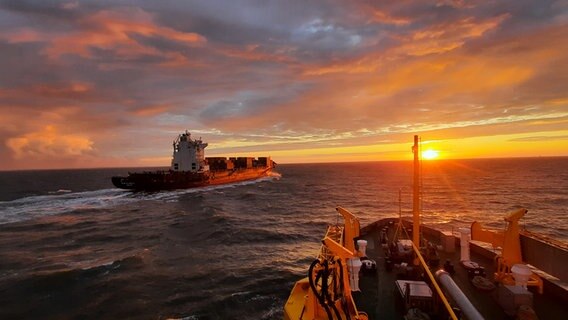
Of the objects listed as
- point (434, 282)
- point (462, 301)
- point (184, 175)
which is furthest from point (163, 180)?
point (462, 301)

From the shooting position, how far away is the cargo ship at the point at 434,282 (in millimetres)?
9469

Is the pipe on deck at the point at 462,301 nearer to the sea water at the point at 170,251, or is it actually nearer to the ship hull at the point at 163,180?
the sea water at the point at 170,251

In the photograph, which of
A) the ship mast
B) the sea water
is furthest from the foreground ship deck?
the sea water

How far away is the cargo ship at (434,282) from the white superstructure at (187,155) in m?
80.3

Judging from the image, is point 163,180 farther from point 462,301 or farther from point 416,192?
point 462,301

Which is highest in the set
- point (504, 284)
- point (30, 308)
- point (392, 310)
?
point (504, 284)

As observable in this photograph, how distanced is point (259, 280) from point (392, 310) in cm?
1305

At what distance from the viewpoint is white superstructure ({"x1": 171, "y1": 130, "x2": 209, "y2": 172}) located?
90062 millimetres

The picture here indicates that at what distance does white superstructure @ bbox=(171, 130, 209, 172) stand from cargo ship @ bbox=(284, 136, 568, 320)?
8029 centimetres

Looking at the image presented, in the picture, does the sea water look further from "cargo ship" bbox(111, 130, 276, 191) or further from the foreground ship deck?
"cargo ship" bbox(111, 130, 276, 191)

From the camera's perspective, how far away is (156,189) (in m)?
79.1

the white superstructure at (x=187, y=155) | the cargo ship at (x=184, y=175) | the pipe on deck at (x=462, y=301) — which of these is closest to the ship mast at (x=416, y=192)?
the pipe on deck at (x=462, y=301)

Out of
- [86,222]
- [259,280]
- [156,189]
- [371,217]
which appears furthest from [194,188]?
[259,280]

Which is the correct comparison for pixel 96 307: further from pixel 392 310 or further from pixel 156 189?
pixel 156 189
